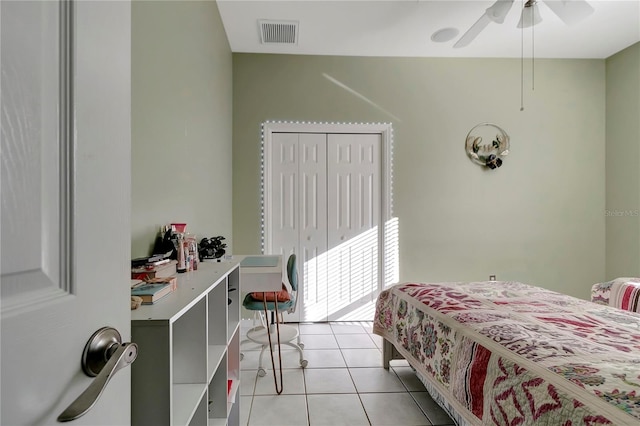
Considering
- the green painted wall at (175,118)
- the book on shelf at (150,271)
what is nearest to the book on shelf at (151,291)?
the book on shelf at (150,271)

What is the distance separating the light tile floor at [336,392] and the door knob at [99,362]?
1.75 m

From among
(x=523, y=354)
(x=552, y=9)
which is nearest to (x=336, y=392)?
(x=523, y=354)

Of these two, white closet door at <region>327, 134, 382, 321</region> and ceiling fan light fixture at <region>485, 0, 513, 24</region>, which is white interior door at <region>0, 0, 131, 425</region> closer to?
ceiling fan light fixture at <region>485, 0, 513, 24</region>

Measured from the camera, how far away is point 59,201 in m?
0.40

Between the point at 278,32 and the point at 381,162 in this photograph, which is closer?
the point at 278,32

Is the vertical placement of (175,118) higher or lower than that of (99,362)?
higher

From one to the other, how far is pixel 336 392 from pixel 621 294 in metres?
2.09

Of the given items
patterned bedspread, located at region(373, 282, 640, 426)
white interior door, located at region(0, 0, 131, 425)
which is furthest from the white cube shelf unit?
patterned bedspread, located at region(373, 282, 640, 426)

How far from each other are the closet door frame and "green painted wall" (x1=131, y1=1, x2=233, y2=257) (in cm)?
72

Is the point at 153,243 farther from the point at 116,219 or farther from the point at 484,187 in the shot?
the point at 484,187

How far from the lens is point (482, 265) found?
12.1ft

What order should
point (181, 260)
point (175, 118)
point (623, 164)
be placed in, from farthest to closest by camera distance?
point (623, 164)
point (175, 118)
point (181, 260)

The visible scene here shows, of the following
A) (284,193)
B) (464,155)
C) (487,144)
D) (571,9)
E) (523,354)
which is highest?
(571,9)

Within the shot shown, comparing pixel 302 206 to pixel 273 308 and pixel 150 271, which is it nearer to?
pixel 273 308
